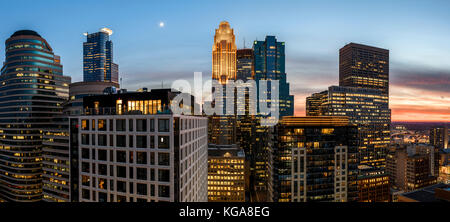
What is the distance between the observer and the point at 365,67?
19150cm

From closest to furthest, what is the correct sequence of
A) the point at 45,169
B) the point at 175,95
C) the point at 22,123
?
1. the point at 175,95
2. the point at 45,169
3. the point at 22,123

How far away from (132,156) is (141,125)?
423 cm

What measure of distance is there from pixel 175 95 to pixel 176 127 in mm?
9578

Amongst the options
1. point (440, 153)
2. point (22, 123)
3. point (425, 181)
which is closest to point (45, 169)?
point (22, 123)

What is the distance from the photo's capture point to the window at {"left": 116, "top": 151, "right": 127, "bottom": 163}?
98.0 ft

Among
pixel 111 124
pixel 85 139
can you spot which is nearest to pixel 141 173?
pixel 111 124

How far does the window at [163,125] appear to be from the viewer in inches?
1145

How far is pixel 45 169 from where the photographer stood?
6938 centimetres

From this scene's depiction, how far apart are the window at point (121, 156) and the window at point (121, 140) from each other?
105 centimetres

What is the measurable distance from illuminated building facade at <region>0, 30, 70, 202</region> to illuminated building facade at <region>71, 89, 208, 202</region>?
72.6m

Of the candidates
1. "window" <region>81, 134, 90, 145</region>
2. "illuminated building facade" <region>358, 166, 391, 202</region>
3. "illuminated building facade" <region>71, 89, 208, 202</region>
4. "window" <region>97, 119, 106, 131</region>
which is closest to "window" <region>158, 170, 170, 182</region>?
"illuminated building facade" <region>71, 89, 208, 202</region>

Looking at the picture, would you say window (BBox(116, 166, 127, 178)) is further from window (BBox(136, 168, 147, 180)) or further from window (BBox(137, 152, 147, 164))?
window (BBox(137, 152, 147, 164))

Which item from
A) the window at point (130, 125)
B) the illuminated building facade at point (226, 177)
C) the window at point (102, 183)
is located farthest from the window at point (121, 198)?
the illuminated building facade at point (226, 177)
